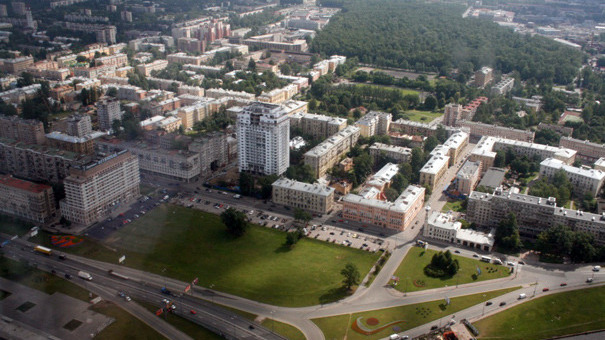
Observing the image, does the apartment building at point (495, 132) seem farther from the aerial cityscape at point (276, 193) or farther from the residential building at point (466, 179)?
the residential building at point (466, 179)

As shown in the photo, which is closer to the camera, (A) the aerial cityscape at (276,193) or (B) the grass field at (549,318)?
(B) the grass field at (549,318)

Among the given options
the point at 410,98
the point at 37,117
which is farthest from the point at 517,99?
the point at 37,117

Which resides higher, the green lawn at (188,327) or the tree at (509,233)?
the tree at (509,233)

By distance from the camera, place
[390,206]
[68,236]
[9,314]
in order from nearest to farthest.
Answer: [9,314] → [68,236] → [390,206]

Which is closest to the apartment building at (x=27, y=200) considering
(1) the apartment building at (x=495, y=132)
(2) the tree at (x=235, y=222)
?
(2) the tree at (x=235, y=222)

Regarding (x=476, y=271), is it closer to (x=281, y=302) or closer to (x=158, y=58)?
(x=281, y=302)
